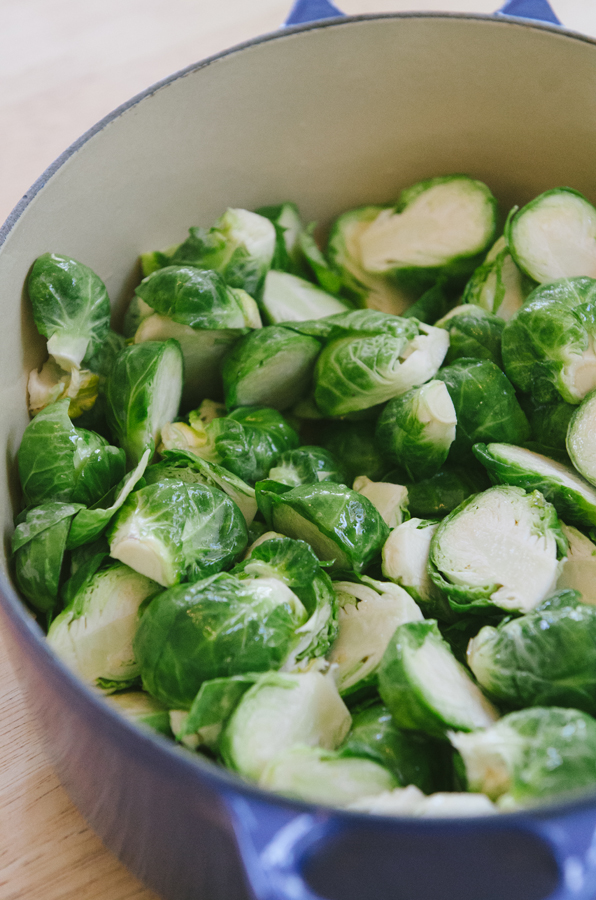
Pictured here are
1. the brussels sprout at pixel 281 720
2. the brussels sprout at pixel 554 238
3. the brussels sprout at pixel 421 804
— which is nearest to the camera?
the brussels sprout at pixel 421 804

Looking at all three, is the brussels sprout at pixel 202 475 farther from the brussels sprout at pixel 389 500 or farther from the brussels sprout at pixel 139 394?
the brussels sprout at pixel 389 500

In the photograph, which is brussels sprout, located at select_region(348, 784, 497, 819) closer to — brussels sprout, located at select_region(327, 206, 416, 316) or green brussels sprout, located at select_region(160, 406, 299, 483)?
green brussels sprout, located at select_region(160, 406, 299, 483)

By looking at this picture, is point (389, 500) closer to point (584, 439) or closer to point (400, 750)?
point (584, 439)

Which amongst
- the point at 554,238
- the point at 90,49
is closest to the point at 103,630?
the point at 554,238

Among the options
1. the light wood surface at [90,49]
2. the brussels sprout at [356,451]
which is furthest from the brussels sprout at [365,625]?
the light wood surface at [90,49]

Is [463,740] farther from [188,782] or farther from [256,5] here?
[256,5]

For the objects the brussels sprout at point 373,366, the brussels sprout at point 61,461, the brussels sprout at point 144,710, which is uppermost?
the brussels sprout at point 61,461
